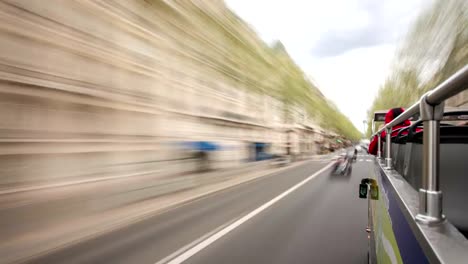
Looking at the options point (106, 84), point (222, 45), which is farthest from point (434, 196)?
point (222, 45)

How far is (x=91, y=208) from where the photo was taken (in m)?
7.30

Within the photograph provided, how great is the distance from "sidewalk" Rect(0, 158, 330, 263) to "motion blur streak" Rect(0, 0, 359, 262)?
0.03 meters

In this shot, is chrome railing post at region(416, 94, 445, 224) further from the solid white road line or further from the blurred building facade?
the blurred building facade

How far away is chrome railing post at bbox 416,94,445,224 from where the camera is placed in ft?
4.02

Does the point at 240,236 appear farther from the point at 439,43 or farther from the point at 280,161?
the point at 280,161

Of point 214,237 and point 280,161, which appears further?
point 280,161

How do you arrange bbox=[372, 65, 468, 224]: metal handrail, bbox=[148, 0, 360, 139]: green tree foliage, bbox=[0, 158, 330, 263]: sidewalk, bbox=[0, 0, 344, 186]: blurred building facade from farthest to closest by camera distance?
bbox=[148, 0, 360, 139]: green tree foliage → bbox=[0, 0, 344, 186]: blurred building facade → bbox=[0, 158, 330, 263]: sidewalk → bbox=[372, 65, 468, 224]: metal handrail

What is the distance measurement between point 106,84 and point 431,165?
13144mm

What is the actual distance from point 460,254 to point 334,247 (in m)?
4.31

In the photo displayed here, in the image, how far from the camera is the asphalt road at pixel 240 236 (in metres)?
4.55

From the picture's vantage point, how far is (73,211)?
723 centimetres

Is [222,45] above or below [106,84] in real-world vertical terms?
above

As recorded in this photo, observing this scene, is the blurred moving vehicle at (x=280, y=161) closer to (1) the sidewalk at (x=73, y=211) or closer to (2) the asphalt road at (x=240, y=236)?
(1) the sidewalk at (x=73, y=211)

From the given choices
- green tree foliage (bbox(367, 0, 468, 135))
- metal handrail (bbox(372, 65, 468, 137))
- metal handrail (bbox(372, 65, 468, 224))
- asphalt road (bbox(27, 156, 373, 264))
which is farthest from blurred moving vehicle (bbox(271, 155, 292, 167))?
metal handrail (bbox(372, 65, 468, 137))
